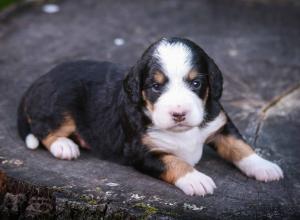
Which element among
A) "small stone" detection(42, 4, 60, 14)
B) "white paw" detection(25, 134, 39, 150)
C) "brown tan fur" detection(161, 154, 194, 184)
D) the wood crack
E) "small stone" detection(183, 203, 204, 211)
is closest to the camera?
"small stone" detection(183, 203, 204, 211)

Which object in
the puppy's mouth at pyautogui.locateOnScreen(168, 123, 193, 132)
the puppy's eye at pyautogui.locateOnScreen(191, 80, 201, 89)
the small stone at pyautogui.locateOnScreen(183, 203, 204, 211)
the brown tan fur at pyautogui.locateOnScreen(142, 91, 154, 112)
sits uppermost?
the puppy's eye at pyautogui.locateOnScreen(191, 80, 201, 89)

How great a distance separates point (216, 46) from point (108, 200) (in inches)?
138

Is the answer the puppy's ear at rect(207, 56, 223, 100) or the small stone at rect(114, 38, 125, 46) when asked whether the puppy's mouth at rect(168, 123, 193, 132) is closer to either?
the puppy's ear at rect(207, 56, 223, 100)

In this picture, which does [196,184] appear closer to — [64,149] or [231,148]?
[231,148]

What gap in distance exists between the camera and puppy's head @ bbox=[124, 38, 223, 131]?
4809 mm

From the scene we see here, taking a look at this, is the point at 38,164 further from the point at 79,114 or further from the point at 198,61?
the point at 198,61

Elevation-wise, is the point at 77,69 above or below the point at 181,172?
above

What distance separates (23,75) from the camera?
6.89m

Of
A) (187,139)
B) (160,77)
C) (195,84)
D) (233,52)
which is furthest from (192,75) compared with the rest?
(233,52)

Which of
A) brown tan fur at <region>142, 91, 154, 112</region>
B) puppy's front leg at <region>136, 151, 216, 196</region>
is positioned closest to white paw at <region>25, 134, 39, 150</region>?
puppy's front leg at <region>136, 151, 216, 196</region>

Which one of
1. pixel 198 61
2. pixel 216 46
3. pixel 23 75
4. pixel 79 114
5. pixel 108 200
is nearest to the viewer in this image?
pixel 108 200

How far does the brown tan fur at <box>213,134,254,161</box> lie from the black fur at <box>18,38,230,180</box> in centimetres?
25

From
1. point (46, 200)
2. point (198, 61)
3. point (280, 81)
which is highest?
point (198, 61)

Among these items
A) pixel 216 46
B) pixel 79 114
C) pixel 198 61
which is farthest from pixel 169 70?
pixel 216 46
